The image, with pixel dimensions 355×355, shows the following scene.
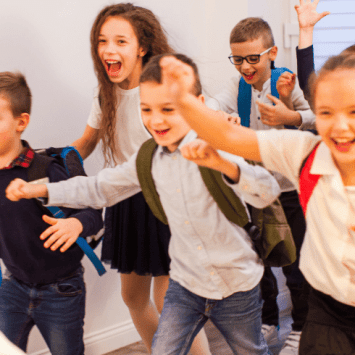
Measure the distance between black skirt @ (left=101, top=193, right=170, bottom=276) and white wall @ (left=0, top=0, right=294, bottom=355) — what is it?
0.48 meters

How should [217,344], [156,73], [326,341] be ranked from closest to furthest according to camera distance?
[326,341] < [156,73] < [217,344]

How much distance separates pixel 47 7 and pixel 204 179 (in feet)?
3.88

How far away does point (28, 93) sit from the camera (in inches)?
61.6

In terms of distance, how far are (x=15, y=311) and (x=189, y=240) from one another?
1.94 ft

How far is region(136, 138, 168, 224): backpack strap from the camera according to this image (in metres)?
1.33

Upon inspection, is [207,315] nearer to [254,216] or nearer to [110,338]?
[254,216]

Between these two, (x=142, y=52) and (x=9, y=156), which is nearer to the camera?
(x=9, y=156)

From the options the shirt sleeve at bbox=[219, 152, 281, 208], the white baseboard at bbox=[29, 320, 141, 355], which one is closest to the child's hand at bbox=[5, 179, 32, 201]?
the shirt sleeve at bbox=[219, 152, 281, 208]

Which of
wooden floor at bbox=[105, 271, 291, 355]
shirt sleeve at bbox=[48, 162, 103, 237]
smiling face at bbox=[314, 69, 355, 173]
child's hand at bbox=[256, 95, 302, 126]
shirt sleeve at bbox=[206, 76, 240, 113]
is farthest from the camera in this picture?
wooden floor at bbox=[105, 271, 291, 355]

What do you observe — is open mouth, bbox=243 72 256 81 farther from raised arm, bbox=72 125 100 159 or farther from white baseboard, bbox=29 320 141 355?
white baseboard, bbox=29 320 141 355

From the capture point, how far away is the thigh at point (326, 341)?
101 centimetres

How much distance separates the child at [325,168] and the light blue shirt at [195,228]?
27cm

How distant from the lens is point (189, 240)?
4.30ft

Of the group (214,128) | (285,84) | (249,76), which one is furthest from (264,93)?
(214,128)
